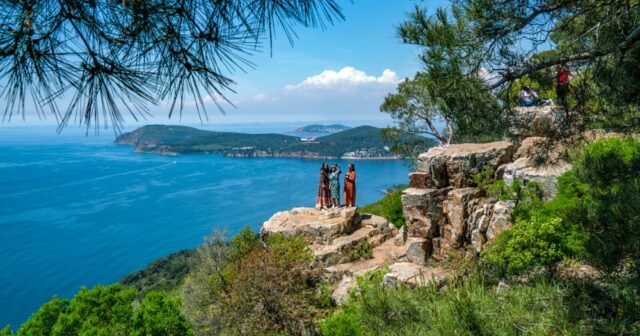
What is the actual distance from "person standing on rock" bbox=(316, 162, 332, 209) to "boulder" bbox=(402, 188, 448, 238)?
416cm

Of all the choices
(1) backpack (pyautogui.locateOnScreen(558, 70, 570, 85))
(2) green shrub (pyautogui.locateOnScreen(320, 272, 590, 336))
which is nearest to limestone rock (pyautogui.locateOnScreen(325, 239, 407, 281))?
(2) green shrub (pyautogui.locateOnScreen(320, 272, 590, 336))

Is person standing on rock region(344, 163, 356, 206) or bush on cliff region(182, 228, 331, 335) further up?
person standing on rock region(344, 163, 356, 206)

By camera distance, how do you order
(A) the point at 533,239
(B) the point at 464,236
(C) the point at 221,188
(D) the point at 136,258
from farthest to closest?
(C) the point at 221,188 < (D) the point at 136,258 < (B) the point at 464,236 < (A) the point at 533,239

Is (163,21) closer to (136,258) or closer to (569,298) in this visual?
(569,298)

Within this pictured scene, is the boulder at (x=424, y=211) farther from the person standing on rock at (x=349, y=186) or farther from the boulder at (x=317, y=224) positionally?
the person standing on rock at (x=349, y=186)

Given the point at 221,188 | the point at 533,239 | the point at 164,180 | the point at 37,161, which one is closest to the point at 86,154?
the point at 37,161

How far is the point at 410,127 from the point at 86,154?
12635 centimetres

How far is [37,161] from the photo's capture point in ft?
313

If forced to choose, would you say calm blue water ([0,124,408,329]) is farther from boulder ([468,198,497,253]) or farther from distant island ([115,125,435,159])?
boulder ([468,198,497,253])

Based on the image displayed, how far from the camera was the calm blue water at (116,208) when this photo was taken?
1534 inches

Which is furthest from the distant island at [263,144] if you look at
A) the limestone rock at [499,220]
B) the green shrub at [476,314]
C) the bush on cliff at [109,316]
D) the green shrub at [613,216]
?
the green shrub at [613,216]

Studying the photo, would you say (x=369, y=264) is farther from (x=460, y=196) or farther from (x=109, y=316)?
(x=109, y=316)

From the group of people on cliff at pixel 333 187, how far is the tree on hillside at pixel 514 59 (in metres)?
8.38

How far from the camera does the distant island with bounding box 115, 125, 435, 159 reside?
101m
